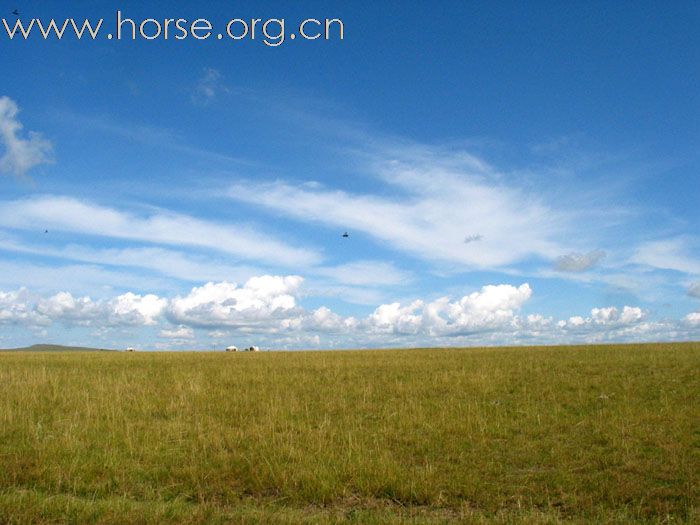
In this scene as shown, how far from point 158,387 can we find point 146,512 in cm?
1423

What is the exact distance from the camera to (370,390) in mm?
21031

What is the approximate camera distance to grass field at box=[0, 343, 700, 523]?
10.1 meters

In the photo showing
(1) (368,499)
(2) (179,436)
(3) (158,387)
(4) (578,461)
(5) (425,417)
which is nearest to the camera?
(1) (368,499)

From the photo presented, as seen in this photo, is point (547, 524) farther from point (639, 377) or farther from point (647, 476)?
point (639, 377)

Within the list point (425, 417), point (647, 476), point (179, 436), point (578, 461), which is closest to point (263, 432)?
point (179, 436)

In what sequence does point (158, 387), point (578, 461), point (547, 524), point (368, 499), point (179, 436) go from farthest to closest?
point (158, 387)
point (179, 436)
point (578, 461)
point (368, 499)
point (547, 524)

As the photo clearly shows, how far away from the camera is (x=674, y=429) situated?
49.9ft

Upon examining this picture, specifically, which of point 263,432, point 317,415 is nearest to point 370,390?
point 317,415

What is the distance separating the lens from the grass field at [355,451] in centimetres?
1005

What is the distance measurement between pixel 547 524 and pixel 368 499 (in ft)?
10.7

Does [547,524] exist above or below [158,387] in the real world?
below

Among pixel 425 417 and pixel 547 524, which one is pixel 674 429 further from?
pixel 547 524

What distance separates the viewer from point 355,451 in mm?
13445

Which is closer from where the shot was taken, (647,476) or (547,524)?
(547,524)
